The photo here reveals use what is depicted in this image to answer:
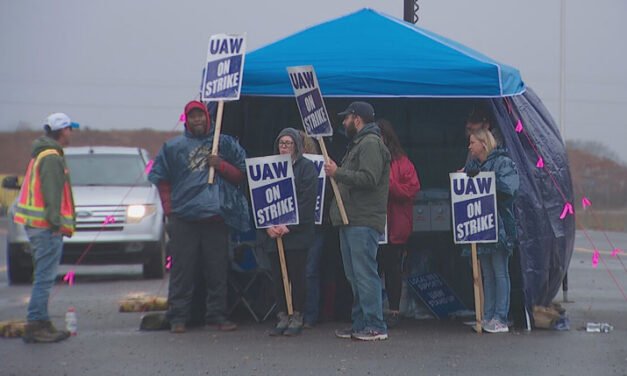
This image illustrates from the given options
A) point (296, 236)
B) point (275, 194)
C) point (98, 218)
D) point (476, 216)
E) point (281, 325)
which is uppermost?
point (275, 194)

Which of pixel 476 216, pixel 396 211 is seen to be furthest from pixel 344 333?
pixel 476 216

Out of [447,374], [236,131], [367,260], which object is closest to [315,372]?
[447,374]

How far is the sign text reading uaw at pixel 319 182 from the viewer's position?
456 inches

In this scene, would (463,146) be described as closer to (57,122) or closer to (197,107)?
(197,107)

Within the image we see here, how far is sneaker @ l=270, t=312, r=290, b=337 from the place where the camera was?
36.3 feet

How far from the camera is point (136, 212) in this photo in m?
16.9

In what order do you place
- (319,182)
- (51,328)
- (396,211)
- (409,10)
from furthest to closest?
(409,10) → (319,182) → (396,211) → (51,328)

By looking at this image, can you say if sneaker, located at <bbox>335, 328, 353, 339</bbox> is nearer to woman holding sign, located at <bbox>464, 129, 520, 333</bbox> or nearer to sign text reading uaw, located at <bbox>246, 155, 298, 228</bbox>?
sign text reading uaw, located at <bbox>246, 155, 298, 228</bbox>

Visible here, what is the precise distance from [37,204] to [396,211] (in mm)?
3086

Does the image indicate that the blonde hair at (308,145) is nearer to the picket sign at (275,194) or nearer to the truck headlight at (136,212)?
the picket sign at (275,194)

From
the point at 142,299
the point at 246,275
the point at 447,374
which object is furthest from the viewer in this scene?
the point at 142,299

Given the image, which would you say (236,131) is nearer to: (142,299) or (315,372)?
(142,299)

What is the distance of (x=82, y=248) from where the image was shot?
16703 mm

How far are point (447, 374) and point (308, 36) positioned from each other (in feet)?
14.4
